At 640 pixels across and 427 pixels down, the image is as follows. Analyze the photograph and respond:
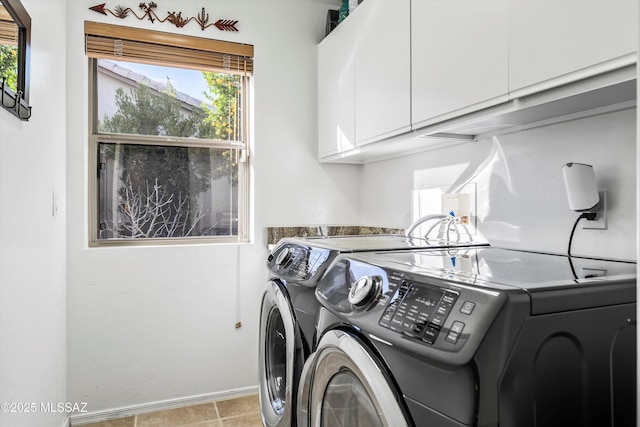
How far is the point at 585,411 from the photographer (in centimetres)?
79

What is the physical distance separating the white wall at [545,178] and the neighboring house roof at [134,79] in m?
1.38

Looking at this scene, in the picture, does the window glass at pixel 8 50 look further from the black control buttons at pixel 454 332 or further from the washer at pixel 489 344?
the black control buttons at pixel 454 332

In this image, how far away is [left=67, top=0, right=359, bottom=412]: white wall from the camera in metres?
2.23

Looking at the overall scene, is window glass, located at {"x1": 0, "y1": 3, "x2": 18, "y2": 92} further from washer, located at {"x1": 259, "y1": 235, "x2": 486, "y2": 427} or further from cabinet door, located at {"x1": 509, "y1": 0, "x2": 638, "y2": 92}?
cabinet door, located at {"x1": 509, "y1": 0, "x2": 638, "y2": 92}

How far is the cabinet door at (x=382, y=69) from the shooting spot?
172cm

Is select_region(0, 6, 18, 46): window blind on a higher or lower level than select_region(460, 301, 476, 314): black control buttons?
higher

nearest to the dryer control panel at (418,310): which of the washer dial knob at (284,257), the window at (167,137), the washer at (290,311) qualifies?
the washer at (290,311)

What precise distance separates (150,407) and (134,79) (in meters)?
1.80

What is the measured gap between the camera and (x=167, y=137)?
97.3 inches

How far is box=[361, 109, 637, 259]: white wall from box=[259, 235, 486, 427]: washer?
0.78 ft

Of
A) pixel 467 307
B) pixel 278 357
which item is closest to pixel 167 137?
pixel 278 357

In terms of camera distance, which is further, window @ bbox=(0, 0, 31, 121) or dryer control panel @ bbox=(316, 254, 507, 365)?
window @ bbox=(0, 0, 31, 121)

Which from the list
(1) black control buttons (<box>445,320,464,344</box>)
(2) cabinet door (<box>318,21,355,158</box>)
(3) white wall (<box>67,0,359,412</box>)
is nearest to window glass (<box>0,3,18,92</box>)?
(3) white wall (<box>67,0,359,412</box>)

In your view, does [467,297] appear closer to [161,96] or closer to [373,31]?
[373,31]
